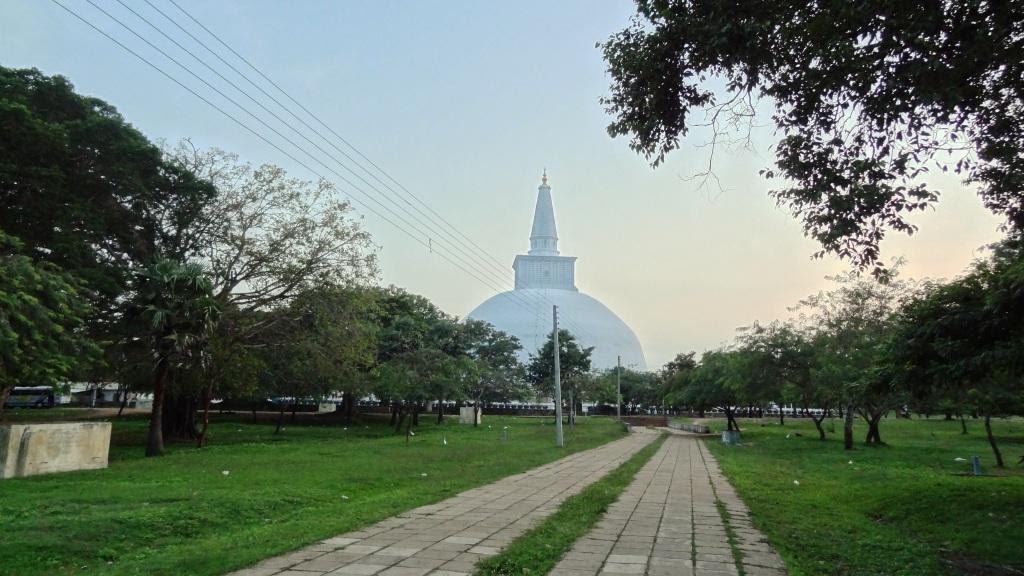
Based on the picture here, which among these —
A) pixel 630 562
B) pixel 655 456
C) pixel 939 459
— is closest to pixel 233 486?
pixel 630 562

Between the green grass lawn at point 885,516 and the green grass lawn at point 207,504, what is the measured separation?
195 inches

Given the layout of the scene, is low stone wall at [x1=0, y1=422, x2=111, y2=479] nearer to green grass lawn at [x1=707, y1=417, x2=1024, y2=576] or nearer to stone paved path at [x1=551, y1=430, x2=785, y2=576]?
stone paved path at [x1=551, y1=430, x2=785, y2=576]

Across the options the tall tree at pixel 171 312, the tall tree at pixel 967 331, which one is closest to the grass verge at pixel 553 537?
the tall tree at pixel 967 331

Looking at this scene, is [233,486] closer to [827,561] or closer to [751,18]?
[827,561]

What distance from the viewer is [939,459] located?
64.7ft

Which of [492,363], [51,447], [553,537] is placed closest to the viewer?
[553,537]

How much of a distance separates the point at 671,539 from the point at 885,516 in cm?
437

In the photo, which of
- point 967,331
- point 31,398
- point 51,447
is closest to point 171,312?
point 51,447

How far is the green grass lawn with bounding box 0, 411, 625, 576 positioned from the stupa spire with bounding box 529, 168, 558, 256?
59.1m

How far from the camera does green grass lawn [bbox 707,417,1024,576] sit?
22.2 ft

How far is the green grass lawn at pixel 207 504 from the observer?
19.5 feet

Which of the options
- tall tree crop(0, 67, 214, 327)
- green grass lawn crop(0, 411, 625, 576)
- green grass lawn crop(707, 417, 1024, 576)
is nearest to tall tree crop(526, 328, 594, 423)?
green grass lawn crop(707, 417, 1024, 576)

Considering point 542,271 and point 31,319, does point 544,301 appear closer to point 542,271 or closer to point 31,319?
point 542,271

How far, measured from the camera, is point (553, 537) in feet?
23.2
